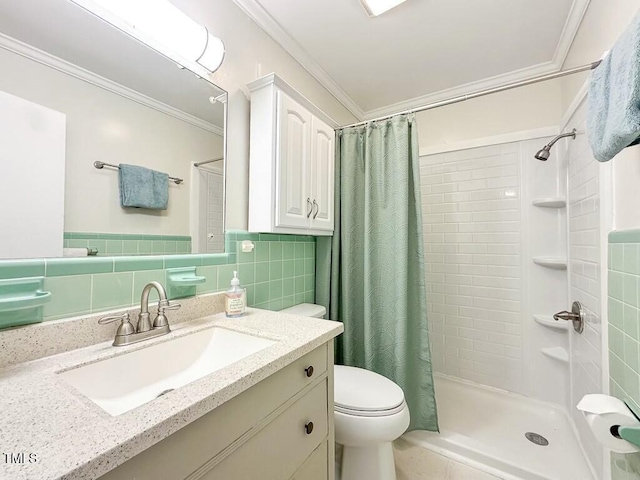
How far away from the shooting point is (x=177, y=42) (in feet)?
3.55

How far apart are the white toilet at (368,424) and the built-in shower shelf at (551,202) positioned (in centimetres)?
161

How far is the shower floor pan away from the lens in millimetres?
1372

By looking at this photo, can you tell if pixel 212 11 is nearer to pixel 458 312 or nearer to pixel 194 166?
pixel 194 166

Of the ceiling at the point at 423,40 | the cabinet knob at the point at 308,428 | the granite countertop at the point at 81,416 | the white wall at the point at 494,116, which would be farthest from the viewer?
the white wall at the point at 494,116

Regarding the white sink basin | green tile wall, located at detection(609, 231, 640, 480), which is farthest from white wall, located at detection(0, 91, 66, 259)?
green tile wall, located at detection(609, 231, 640, 480)

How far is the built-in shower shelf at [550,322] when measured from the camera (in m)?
1.82

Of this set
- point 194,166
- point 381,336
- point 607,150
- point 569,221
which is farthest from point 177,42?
point 569,221

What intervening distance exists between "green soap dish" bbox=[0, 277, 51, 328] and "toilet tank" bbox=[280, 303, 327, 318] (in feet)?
3.35

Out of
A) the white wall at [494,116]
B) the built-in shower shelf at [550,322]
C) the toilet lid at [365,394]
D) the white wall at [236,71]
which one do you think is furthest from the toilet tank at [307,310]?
the white wall at [494,116]

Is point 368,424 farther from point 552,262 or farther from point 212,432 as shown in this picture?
point 552,262

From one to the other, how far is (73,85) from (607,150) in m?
1.62

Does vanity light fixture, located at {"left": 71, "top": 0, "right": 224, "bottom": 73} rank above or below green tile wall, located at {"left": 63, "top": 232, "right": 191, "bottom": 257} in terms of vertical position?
above

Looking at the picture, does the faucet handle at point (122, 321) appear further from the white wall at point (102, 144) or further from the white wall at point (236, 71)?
the white wall at point (236, 71)

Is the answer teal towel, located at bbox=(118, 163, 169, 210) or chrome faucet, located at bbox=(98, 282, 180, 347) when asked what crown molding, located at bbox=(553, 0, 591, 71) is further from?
chrome faucet, located at bbox=(98, 282, 180, 347)
